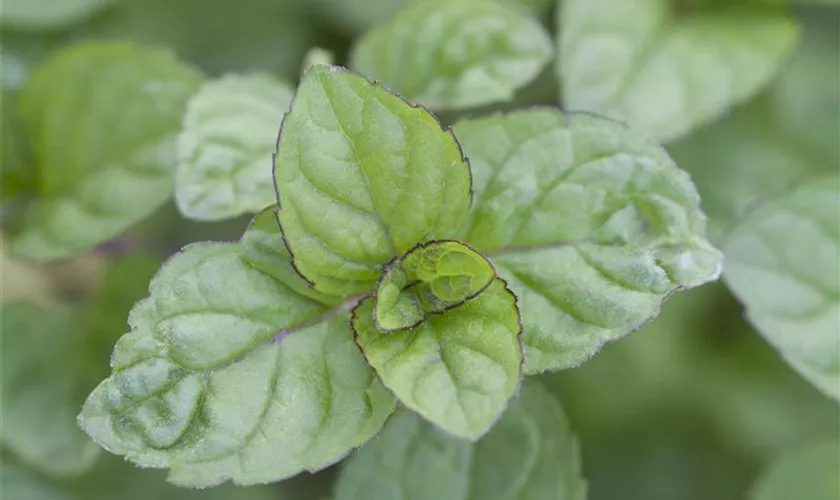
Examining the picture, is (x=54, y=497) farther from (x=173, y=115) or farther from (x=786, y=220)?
(x=786, y=220)

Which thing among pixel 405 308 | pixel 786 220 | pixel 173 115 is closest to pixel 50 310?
pixel 173 115

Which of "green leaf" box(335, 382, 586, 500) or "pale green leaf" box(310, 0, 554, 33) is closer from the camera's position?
"green leaf" box(335, 382, 586, 500)

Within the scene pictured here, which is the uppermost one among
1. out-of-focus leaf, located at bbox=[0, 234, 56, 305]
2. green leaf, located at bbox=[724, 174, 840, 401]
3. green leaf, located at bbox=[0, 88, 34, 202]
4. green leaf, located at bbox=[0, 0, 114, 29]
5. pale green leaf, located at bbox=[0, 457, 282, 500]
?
green leaf, located at bbox=[0, 0, 114, 29]

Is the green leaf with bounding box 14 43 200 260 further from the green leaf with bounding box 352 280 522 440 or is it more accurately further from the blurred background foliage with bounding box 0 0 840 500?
the green leaf with bounding box 352 280 522 440

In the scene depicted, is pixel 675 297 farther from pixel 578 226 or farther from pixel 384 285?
pixel 384 285

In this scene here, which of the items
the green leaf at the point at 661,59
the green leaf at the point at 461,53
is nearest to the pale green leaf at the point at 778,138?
the green leaf at the point at 661,59

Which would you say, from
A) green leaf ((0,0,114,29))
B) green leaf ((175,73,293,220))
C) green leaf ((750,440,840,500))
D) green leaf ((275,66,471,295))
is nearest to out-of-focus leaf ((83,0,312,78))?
green leaf ((0,0,114,29))

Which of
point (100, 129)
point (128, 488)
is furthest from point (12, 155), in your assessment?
point (128, 488)
